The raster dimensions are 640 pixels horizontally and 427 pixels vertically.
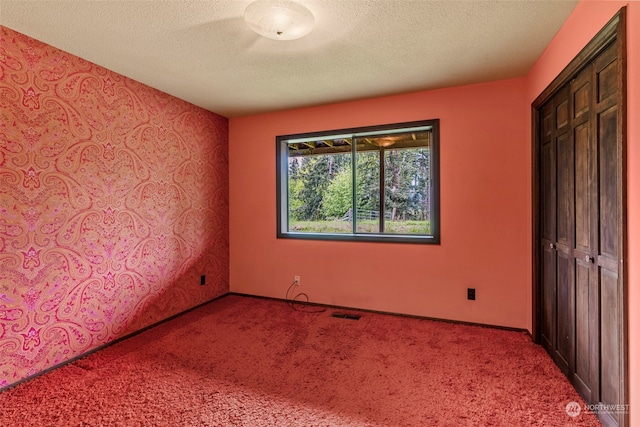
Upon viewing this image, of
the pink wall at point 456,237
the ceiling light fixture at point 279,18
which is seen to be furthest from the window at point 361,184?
the ceiling light fixture at point 279,18

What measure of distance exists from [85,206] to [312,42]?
7.37 feet

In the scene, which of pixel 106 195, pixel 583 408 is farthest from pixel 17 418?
pixel 583 408

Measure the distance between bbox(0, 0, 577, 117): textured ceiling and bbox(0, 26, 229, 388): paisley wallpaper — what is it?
28cm

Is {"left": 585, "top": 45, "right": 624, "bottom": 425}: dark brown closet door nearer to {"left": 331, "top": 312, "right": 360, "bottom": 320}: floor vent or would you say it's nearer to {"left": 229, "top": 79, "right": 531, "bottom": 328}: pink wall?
{"left": 229, "top": 79, "right": 531, "bottom": 328}: pink wall

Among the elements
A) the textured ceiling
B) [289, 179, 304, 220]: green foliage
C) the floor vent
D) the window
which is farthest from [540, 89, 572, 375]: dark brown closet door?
[289, 179, 304, 220]: green foliage

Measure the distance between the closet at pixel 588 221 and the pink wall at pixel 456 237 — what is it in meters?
0.38

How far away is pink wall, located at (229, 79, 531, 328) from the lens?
2840 mm

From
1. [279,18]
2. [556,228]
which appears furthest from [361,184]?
[279,18]

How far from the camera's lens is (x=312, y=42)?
7.17ft

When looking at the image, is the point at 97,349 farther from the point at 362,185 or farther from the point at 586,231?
the point at 586,231

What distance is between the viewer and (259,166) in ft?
12.9

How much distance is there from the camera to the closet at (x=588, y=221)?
1420mm

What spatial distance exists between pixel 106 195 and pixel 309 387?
2.32m

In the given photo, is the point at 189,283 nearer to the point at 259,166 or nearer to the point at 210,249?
the point at 210,249
